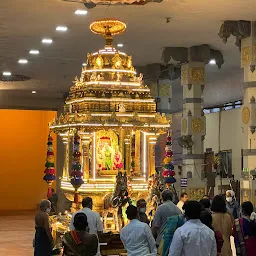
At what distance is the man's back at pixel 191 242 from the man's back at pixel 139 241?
118 centimetres

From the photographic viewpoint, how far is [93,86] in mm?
11547

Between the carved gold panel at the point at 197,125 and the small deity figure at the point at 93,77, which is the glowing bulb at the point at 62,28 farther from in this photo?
the carved gold panel at the point at 197,125

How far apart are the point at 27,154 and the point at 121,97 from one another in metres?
17.4

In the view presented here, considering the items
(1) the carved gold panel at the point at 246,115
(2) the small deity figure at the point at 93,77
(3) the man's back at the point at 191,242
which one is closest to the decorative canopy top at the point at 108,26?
(2) the small deity figure at the point at 93,77

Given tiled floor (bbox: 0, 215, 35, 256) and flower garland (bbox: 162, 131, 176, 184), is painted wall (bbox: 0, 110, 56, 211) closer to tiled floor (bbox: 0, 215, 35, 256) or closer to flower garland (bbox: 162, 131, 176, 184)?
tiled floor (bbox: 0, 215, 35, 256)

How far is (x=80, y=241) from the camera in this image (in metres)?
5.62

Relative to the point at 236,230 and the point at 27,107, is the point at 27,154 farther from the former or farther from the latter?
the point at 236,230

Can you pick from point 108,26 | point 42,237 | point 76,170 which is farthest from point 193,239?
point 108,26

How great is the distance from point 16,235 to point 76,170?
6.00 meters

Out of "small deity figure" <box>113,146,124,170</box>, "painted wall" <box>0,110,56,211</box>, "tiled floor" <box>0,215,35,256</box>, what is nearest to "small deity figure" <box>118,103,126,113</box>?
"small deity figure" <box>113,146,124,170</box>

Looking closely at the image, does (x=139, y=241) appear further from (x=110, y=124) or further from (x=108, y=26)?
(x=108, y=26)

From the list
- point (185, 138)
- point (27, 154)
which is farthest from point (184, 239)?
point (27, 154)

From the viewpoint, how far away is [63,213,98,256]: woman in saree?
221 inches

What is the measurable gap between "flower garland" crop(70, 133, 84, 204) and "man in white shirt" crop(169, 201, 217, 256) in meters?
5.94
